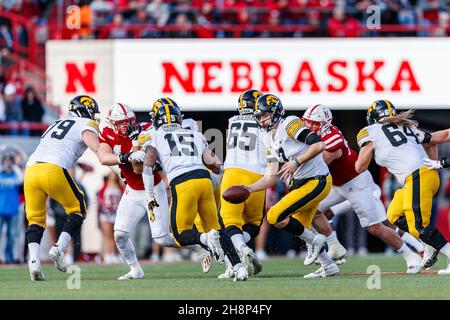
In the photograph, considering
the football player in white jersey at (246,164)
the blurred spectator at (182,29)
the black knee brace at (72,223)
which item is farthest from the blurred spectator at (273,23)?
the black knee brace at (72,223)

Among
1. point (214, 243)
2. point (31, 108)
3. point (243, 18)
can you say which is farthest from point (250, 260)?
point (243, 18)

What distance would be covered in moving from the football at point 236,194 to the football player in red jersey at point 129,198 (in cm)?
115

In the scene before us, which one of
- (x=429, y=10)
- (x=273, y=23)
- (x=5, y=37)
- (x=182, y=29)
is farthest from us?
(x=429, y=10)

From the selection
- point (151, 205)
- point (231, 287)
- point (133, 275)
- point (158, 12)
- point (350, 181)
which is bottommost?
point (133, 275)

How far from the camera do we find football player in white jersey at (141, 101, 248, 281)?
33.4 feet

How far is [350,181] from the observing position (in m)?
11.9

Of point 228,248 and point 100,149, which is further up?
point 100,149

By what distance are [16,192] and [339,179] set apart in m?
6.58

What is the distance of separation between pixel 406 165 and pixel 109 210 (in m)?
7.44

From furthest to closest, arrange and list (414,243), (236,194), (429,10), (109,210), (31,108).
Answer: (429,10)
(31,108)
(109,210)
(414,243)
(236,194)

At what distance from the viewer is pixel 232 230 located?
10.5 m

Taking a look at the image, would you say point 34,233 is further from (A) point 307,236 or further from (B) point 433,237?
(B) point 433,237

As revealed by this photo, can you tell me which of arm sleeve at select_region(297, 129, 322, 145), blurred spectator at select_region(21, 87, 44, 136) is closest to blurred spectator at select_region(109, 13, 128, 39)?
blurred spectator at select_region(21, 87, 44, 136)

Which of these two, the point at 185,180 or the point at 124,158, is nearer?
the point at 185,180
